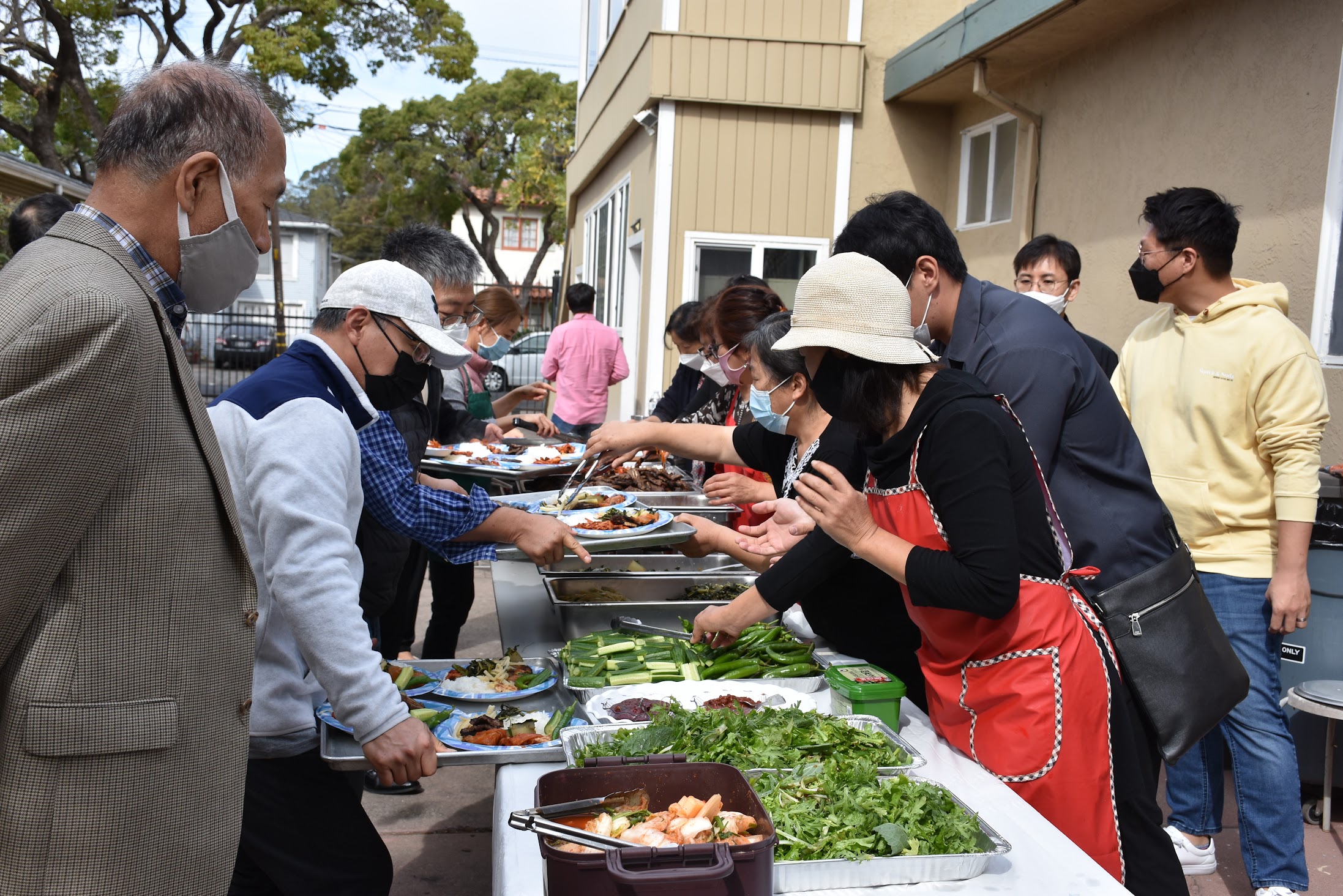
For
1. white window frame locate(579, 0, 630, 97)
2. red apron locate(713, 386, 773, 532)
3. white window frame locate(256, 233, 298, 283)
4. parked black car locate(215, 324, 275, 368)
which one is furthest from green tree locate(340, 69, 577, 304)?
red apron locate(713, 386, 773, 532)

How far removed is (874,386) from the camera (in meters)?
2.24

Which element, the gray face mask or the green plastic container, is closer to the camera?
the gray face mask

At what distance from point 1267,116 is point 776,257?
566cm

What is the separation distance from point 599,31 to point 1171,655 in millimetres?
15574

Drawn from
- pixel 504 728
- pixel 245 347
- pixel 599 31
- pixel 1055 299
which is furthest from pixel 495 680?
Answer: pixel 245 347

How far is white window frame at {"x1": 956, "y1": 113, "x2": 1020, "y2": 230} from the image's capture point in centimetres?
884

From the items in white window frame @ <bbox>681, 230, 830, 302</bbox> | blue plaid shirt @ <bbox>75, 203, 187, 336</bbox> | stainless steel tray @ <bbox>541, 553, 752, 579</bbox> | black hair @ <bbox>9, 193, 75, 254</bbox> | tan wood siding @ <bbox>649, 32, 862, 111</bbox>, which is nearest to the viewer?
blue plaid shirt @ <bbox>75, 203, 187, 336</bbox>

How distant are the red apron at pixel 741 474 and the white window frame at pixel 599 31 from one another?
8916mm

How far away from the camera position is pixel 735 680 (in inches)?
101

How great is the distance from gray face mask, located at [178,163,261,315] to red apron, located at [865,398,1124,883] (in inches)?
52.6

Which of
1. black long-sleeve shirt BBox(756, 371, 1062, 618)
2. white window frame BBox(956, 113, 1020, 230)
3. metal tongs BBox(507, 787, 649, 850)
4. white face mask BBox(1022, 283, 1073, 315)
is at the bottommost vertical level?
metal tongs BBox(507, 787, 649, 850)

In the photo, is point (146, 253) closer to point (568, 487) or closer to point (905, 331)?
point (905, 331)

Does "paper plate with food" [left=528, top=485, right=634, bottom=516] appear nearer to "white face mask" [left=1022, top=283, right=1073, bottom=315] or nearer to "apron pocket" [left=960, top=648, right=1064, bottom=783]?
"white face mask" [left=1022, top=283, right=1073, bottom=315]

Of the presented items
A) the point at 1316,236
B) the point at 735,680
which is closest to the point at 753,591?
the point at 735,680
